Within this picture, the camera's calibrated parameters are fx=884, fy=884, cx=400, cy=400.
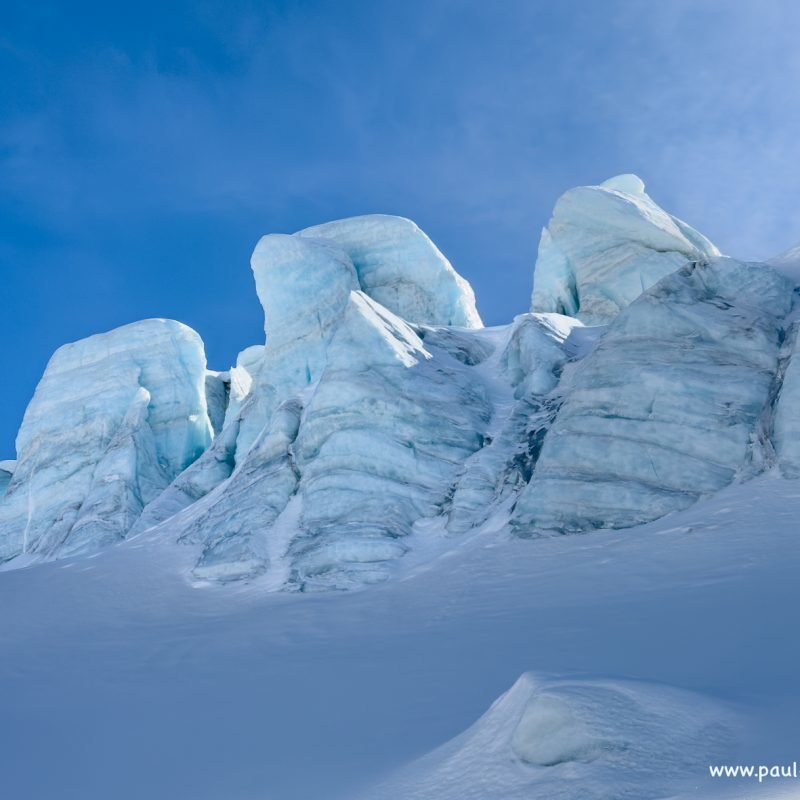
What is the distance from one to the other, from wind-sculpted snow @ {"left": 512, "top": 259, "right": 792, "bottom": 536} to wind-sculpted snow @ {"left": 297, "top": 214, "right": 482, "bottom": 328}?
18.0 metres

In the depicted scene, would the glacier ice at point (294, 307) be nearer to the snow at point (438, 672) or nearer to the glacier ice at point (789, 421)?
the snow at point (438, 672)

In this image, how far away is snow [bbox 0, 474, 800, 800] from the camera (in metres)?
8.03

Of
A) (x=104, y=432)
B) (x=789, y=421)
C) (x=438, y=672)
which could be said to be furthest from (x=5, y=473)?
(x=789, y=421)

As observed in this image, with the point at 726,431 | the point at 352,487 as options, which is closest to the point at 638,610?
the point at 726,431

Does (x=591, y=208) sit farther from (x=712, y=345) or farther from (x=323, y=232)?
(x=712, y=345)

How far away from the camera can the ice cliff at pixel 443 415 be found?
1858 cm

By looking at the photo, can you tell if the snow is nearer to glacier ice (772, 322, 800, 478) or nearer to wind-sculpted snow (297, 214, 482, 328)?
glacier ice (772, 322, 800, 478)

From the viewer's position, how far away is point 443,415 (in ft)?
78.0

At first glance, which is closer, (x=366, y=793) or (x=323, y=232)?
(x=366, y=793)

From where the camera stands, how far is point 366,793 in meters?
8.65

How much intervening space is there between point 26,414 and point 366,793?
1577 inches

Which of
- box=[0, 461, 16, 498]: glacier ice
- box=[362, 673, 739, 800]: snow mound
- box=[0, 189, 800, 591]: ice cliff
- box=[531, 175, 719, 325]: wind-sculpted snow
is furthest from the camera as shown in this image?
box=[0, 461, 16, 498]: glacier ice

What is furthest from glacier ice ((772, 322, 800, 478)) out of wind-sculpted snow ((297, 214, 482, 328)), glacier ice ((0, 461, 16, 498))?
glacier ice ((0, 461, 16, 498))

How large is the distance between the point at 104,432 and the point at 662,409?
29067 millimetres
